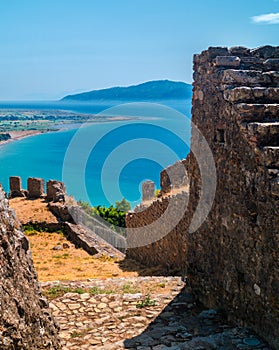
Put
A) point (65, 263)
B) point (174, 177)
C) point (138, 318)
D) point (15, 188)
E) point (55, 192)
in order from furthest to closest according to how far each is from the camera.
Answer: point (15, 188) → point (55, 192) → point (174, 177) → point (65, 263) → point (138, 318)

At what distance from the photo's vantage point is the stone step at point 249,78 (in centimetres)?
609

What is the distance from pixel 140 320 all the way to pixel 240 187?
2.38 meters

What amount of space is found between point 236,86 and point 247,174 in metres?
1.20

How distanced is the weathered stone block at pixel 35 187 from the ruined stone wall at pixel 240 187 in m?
15.5

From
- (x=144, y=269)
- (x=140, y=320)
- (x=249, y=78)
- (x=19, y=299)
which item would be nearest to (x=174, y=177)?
(x=144, y=269)

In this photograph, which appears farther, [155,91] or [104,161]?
[155,91]

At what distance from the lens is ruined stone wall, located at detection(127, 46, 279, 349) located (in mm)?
5219

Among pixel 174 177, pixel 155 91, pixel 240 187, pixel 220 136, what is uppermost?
pixel 155 91

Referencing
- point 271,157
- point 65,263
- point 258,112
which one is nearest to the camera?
point 271,157

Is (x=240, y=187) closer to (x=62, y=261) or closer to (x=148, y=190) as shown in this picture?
(x=62, y=261)

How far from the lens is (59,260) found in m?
14.7

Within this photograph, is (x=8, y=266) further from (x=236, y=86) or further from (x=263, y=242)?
(x=236, y=86)

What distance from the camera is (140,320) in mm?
6617

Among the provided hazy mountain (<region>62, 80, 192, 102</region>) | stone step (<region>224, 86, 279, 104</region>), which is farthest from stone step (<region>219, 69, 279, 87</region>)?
hazy mountain (<region>62, 80, 192, 102</region>)
